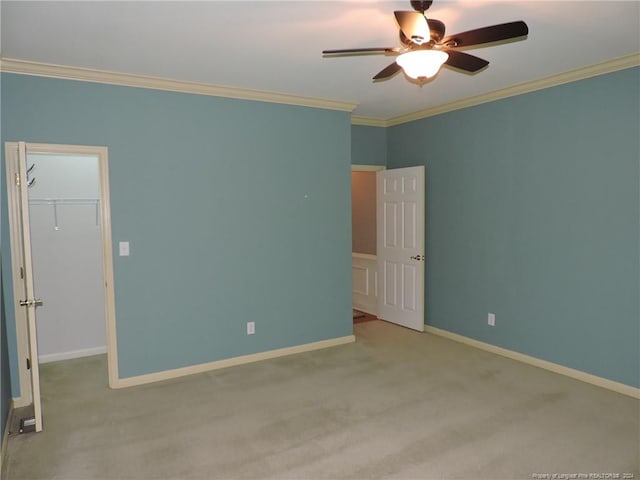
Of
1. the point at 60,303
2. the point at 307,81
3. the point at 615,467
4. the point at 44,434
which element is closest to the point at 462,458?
the point at 615,467

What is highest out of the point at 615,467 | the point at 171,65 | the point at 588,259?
the point at 171,65

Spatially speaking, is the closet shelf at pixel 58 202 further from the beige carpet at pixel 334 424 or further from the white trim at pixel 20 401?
the white trim at pixel 20 401

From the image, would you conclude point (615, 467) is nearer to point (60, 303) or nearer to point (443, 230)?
point (443, 230)

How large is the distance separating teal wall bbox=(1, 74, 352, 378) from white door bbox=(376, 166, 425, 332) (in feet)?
2.77

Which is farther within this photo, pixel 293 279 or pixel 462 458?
pixel 293 279

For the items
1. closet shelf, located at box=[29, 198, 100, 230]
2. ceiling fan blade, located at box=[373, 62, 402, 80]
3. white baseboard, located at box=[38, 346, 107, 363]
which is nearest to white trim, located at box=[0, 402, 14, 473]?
white baseboard, located at box=[38, 346, 107, 363]

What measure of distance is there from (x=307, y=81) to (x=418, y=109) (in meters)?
1.75

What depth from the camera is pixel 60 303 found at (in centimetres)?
451

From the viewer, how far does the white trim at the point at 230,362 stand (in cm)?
391

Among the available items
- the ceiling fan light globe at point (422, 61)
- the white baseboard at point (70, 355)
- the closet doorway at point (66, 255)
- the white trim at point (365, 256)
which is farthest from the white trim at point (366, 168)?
the white baseboard at point (70, 355)

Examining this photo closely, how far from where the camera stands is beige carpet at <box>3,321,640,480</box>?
8.73 ft

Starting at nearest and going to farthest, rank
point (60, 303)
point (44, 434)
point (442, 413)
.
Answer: point (44, 434) → point (442, 413) → point (60, 303)

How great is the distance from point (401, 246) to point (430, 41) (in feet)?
11.2

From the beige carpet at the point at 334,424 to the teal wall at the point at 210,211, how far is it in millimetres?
467
